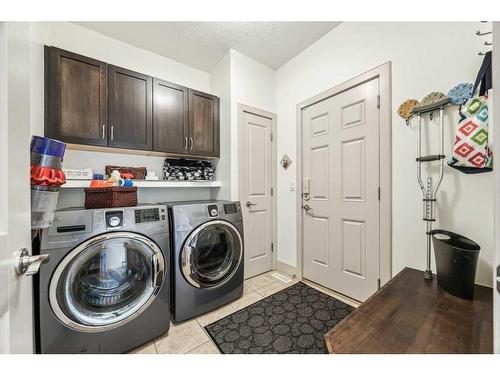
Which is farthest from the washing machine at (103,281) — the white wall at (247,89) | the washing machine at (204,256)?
the white wall at (247,89)

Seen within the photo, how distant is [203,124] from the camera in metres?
2.22

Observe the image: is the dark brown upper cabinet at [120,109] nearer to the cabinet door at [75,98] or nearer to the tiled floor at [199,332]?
the cabinet door at [75,98]

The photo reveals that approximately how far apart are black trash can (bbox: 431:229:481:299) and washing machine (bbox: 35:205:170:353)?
1.75 meters

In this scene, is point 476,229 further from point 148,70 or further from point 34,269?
point 148,70

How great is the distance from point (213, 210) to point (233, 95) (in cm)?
135

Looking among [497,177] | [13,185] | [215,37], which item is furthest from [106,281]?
[215,37]

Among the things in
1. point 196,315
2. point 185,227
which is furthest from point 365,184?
point 196,315

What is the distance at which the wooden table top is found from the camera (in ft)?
2.32

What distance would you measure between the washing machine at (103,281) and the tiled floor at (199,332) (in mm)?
Answer: 72

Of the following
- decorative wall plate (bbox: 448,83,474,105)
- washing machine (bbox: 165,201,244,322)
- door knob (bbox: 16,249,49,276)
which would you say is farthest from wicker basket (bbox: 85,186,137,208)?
decorative wall plate (bbox: 448,83,474,105)

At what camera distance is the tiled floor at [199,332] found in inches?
51.7

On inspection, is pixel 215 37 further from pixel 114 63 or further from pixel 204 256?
pixel 204 256

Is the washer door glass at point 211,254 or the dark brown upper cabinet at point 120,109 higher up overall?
the dark brown upper cabinet at point 120,109

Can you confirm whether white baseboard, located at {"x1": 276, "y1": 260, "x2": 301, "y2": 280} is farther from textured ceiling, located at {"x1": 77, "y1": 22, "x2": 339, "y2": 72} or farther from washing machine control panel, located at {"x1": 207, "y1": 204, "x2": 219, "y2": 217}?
textured ceiling, located at {"x1": 77, "y1": 22, "x2": 339, "y2": 72}
